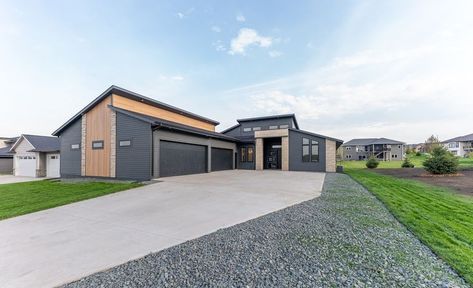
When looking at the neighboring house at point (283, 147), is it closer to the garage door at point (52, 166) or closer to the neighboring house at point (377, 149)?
the garage door at point (52, 166)

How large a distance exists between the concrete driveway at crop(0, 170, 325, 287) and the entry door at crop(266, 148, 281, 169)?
48.7 feet

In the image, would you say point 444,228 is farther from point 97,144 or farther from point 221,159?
point 97,144

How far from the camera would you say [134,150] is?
42.0 feet

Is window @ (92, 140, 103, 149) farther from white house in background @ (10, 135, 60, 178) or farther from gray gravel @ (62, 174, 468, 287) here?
gray gravel @ (62, 174, 468, 287)

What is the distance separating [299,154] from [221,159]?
7.66 meters

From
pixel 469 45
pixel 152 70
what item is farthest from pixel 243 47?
Result: pixel 469 45

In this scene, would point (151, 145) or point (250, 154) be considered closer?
point (151, 145)

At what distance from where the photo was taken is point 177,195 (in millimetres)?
8008

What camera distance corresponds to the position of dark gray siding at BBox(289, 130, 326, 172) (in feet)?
61.4

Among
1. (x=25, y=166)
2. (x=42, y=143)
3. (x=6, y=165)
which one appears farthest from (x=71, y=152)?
(x=6, y=165)

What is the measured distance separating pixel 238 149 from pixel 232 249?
19863mm

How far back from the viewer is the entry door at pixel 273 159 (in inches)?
877

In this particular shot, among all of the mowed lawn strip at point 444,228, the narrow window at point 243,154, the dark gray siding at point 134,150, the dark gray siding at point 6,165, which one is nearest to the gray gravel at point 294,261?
the mowed lawn strip at point 444,228

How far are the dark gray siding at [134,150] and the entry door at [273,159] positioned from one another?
44.9 ft
